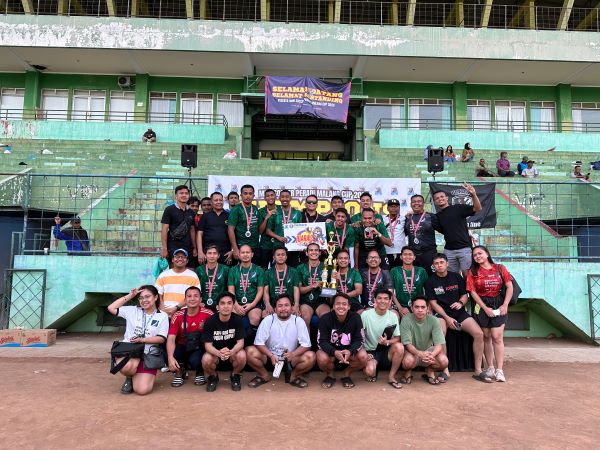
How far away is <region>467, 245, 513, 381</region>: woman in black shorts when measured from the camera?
580 cm

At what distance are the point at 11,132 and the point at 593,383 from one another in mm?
19974

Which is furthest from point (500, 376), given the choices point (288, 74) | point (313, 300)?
point (288, 74)

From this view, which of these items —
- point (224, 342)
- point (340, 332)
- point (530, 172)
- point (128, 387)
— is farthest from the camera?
point (530, 172)

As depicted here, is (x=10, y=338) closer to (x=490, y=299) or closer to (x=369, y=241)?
(x=369, y=241)

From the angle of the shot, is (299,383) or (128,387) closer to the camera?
(128,387)

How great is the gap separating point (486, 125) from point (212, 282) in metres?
18.3

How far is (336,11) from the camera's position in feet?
64.7

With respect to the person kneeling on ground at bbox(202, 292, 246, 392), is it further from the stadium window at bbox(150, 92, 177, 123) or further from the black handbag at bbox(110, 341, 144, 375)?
the stadium window at bbox(150, 92, 177, 123)

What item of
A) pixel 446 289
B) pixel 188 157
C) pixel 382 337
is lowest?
pixel 382 337

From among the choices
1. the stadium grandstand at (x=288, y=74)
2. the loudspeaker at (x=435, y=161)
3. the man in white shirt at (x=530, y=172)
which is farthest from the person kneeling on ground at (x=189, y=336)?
the man in white shirt at (x=530, y=172)

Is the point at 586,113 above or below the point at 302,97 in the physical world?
above

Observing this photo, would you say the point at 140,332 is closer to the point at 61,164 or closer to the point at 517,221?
A: the point at 517,221

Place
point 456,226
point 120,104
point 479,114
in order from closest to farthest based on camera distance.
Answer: point 456,226 → point 120,104 → point 479,114

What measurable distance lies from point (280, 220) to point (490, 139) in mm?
14419
